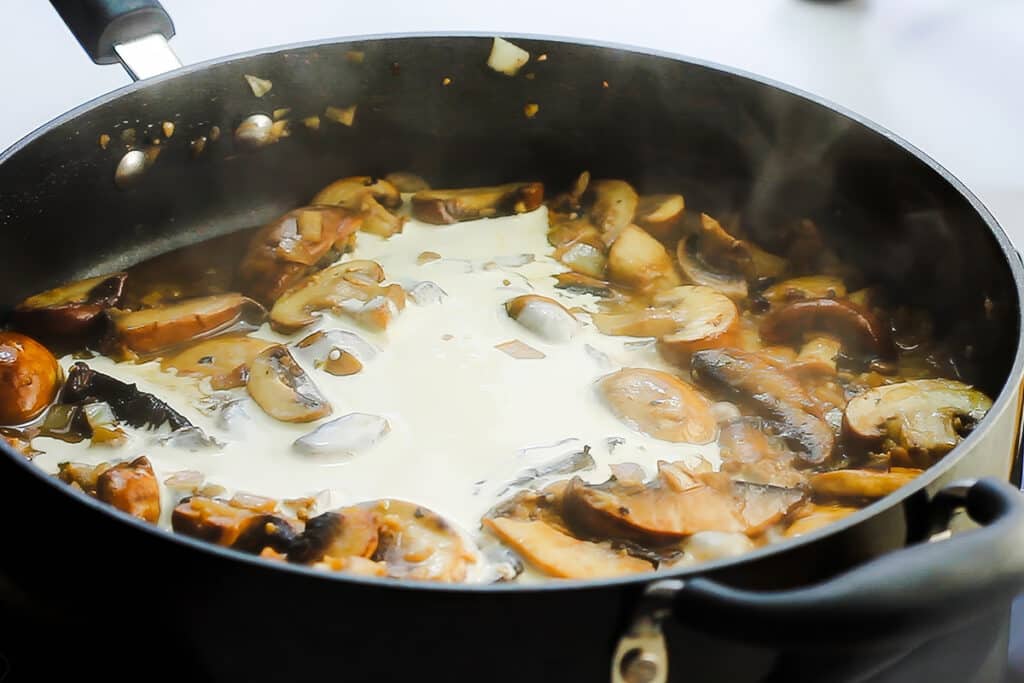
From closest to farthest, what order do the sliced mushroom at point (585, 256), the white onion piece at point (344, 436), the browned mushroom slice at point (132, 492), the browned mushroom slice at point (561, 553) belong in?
the browned mushroom slice at point (561, 553), the browned mushroom slice at point (132, 492), the white onion piece at point (344, 436), the sliced mushroom at point (585, 256)

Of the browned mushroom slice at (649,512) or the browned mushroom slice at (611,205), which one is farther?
the browned mushroom slice at (611,205)

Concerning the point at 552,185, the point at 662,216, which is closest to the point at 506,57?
the point at 552,185

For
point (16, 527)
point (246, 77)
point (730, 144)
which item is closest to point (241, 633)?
point (16, 527)

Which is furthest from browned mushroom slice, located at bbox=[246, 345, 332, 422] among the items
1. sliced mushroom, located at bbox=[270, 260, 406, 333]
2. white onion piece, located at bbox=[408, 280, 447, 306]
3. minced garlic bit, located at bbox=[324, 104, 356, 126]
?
minced garlic bit, located at bbox=[324, 104, 356, 126]

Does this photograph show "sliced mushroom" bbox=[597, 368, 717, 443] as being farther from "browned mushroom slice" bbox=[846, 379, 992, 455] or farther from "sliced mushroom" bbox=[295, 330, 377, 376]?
"sliced mushroom" bbox=[295, 330, 377, 376]

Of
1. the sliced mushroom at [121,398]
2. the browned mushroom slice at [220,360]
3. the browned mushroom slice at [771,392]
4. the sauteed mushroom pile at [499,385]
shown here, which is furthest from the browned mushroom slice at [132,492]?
the browned mushroom slice at [771,392]

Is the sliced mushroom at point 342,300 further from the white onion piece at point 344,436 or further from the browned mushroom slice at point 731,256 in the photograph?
the browned mushroom slice at point 731,256

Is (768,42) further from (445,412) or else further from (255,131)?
(445,412)
